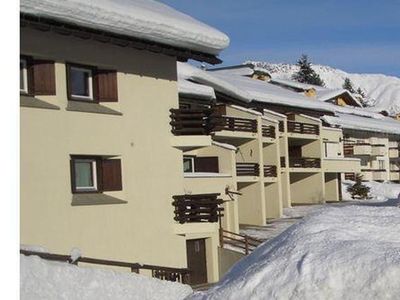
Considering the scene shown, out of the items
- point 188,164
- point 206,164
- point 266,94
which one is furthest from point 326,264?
point 266,94

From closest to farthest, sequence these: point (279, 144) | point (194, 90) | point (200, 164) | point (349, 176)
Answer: point (194, 90), point (200, 164), point (279, 144), point (349, 176)

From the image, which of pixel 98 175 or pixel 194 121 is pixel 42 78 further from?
pixel 194 121

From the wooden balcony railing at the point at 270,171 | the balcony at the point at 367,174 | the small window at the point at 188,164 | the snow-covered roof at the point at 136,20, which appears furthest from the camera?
the balcony at the point at 367,174

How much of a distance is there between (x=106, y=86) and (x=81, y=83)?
619 mm

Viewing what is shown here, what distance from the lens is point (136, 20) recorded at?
53.9 ft

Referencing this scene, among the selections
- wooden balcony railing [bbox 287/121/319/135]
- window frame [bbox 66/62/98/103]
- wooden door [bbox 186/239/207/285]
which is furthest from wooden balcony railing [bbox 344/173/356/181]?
window frame [bbox 66/62/98/103]

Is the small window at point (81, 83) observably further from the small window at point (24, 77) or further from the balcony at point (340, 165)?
the balcony at point (340, 165)

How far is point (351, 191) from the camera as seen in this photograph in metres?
47.8

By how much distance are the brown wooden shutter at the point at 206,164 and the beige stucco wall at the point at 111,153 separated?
658 centimetres

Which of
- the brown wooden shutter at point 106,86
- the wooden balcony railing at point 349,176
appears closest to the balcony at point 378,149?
the wooden balcony railing at point 349,176

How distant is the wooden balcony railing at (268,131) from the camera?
117ft

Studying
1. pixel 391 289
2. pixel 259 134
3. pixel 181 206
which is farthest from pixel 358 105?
pixel 391 289

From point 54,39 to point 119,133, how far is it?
308 centimetres

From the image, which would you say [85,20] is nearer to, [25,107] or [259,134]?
[25,107]
